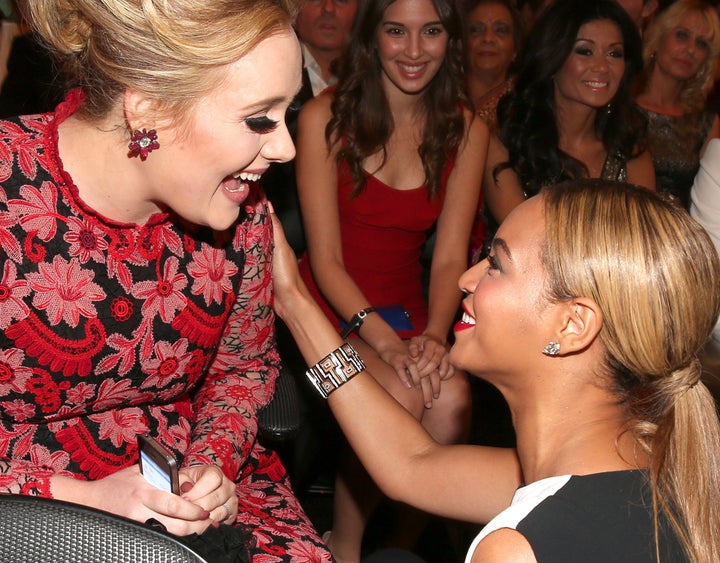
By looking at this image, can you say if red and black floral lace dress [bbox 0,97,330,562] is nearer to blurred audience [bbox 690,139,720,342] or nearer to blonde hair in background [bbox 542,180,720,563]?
blonde hair in background [bbox 542,180,720,563]

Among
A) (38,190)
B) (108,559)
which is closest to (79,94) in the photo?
(38,190)

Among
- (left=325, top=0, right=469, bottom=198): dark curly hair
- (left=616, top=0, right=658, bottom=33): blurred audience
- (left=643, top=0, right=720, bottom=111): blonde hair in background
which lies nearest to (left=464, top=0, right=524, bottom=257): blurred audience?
(left=643, top=0, right=720, bottom=111): blonde hair in background

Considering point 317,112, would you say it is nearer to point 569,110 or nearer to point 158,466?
point 569,110

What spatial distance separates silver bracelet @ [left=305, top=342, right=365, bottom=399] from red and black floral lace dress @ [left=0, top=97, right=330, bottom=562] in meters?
0.15

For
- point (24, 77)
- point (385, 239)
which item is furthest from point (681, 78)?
point (24, 77)

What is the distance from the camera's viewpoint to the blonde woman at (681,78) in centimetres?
401

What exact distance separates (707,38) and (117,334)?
11.8 ft

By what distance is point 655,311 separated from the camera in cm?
133

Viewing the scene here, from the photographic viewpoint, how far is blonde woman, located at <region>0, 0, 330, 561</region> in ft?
4.73

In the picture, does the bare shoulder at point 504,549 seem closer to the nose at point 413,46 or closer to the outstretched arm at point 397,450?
the outstretched arm at point 397,450

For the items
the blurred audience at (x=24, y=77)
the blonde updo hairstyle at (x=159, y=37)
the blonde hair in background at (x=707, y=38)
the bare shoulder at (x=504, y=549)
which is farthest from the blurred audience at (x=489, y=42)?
the bare shoulder at (x=504, y=549)

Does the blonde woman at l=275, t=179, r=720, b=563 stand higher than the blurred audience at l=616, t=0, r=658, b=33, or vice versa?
the blurred audience at l=616, t=0, r=658, b=33

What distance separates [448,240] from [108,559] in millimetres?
1994

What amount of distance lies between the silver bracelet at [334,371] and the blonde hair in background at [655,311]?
1.78ft
